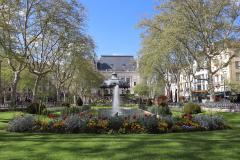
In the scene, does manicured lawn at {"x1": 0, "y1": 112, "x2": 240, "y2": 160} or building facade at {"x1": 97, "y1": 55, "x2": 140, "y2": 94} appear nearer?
manicured lawn at {"x1": 0, "y1": 112, "x2": 240, "y2": 160}

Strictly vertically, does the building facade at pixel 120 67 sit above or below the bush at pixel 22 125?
above

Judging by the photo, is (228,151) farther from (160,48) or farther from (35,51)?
(35,51)

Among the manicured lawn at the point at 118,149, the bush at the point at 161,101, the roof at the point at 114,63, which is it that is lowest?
the manicured lawn at the point at 118,149

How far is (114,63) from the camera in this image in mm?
137500

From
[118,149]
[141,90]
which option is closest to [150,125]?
[118,149]

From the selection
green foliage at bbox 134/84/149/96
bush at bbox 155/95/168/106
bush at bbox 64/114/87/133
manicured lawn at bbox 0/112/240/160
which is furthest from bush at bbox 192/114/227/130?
green foliage at bbox 134/84/149/96

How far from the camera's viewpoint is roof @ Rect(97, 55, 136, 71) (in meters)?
136

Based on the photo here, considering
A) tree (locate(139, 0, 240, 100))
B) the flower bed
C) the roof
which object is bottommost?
the flower bed

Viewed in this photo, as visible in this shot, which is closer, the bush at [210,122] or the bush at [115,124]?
the bush at [115,124]

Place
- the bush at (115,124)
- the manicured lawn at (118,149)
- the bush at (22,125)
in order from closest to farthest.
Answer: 1. the manicured lawn at (118,149)
2. the bush at (115,124)
3. the bush at (22,125)

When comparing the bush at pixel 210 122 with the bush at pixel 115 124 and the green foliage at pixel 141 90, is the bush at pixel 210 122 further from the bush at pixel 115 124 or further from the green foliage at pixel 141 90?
the green foliage at pixel 141 90

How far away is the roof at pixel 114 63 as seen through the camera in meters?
136

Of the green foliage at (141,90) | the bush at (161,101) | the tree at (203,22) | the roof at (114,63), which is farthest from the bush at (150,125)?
the roof at (114,63)

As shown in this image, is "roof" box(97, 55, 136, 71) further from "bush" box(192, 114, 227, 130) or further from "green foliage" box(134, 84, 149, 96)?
"bush" box(192, 114, 227, 130)
